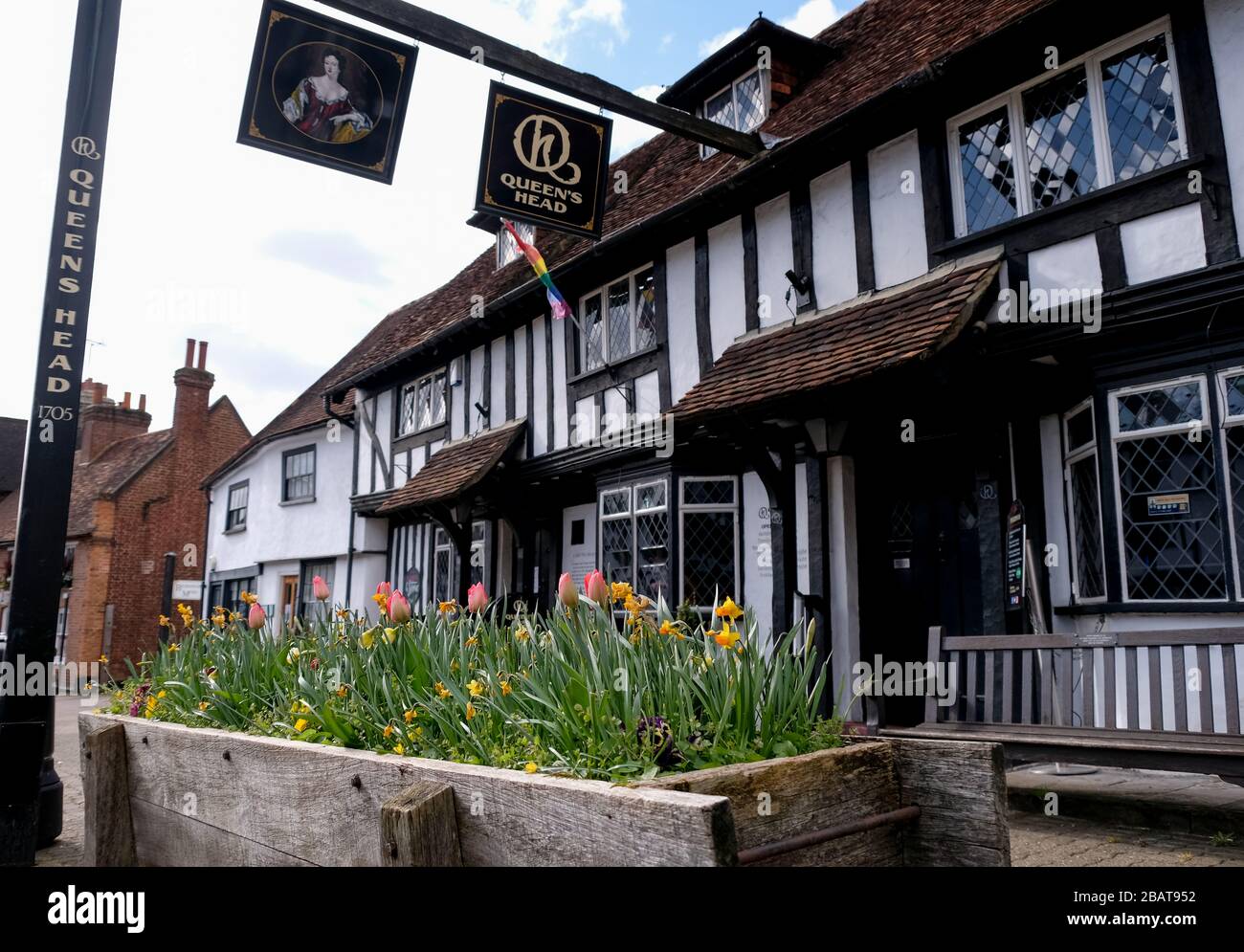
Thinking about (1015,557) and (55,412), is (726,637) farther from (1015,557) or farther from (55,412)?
(1015,557)

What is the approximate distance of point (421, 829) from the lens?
2.08 m

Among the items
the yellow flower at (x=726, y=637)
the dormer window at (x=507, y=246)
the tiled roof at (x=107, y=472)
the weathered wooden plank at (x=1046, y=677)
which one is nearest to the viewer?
the yellow flower at (x=726, y=637)

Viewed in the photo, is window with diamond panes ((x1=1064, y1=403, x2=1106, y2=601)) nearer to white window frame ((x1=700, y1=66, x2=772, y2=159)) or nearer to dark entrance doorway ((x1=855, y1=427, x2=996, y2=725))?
dark entrance doorway ((x1=855, y1=427, x2=996, y2=725))

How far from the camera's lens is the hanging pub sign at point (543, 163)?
6.89 m

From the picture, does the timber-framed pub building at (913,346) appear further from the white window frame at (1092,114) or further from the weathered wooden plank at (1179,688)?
the weathered wooden plank at (1179,688)

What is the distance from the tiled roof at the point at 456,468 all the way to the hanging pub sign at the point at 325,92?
5.47 m

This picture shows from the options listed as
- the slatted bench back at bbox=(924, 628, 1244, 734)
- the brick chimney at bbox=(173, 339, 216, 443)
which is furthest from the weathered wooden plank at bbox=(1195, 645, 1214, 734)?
the brick chimney at bbox=(173, 339, 216, 443)

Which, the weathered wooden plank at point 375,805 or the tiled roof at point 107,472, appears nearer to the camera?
the weathered wooden plank at point 375,805

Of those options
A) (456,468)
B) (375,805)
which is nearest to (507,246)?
(456,468)

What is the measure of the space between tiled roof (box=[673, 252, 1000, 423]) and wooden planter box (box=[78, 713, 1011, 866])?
4.45 m

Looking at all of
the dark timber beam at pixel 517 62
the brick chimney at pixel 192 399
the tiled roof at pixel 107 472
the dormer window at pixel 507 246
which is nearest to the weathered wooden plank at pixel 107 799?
the dark timber beam at pixel 517 62
